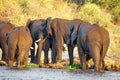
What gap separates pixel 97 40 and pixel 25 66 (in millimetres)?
3036

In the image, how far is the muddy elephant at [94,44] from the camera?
2119 cm

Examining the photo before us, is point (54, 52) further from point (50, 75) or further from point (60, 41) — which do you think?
point (50, 75)

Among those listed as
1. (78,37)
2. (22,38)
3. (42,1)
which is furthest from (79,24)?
(42,1)

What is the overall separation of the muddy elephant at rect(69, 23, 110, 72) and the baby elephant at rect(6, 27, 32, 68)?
6.86 feet

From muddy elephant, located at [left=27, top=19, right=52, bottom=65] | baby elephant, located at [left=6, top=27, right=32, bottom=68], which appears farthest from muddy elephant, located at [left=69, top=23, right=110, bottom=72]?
muddy elephant, located at [left=27, top=19, right=52, bottom=65]

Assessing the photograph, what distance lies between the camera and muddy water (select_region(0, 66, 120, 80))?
19.0 metres

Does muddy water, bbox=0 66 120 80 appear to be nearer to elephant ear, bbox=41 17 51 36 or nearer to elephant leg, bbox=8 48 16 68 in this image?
elephant leg, bbox=8 48 16 68

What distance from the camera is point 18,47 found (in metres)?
22.2

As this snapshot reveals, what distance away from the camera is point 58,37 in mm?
26047

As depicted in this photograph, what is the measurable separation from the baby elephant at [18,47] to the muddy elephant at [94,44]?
209 cm

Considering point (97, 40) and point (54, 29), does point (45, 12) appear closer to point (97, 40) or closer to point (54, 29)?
point (54, 29)

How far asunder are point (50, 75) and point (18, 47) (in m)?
2.48

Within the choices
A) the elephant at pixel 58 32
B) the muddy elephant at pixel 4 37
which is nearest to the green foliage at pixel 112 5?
the elephant at pixel 58 32

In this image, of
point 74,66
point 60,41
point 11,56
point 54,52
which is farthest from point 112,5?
point 11,56
